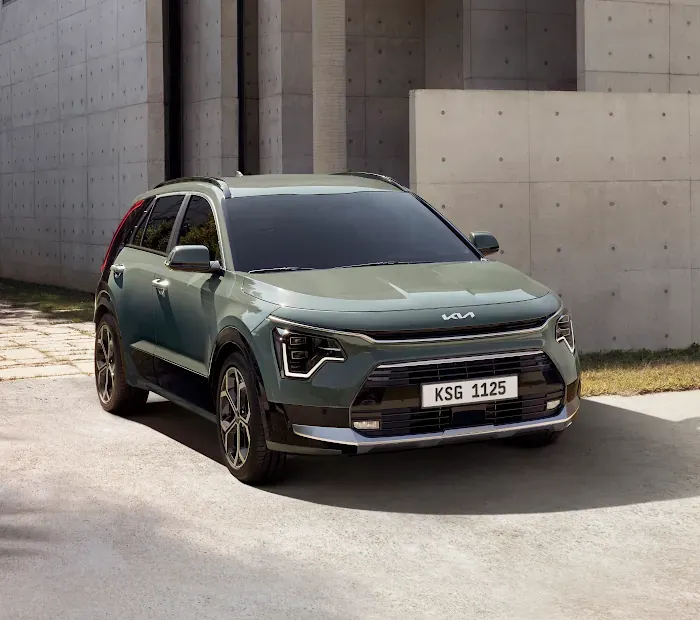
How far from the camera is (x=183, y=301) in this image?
8.02 meters

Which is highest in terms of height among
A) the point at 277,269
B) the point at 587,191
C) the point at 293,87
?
the point at 293,87

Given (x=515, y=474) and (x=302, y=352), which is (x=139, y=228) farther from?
(x=515, y=474)

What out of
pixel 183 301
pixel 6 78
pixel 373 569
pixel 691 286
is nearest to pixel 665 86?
pixel 691 286

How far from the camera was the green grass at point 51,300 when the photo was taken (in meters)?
18.1

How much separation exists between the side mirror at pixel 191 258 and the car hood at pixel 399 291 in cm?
35

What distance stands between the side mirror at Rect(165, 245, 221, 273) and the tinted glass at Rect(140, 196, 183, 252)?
3.90ft

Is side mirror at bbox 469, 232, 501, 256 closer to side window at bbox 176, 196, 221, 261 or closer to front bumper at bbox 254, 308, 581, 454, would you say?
front bumper at bbox 254, 308, 581, 454

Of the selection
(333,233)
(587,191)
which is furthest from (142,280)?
(587,191)

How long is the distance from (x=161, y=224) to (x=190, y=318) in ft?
4.48

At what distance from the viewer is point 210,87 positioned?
1948 cm

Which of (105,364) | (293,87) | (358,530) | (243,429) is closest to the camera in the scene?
(358,530)

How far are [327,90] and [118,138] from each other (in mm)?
6156

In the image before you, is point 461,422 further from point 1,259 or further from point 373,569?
point 1,259

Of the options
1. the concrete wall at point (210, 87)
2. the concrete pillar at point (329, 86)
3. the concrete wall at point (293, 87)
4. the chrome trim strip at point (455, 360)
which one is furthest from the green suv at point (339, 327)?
the concrete wall at point (210, 87)
